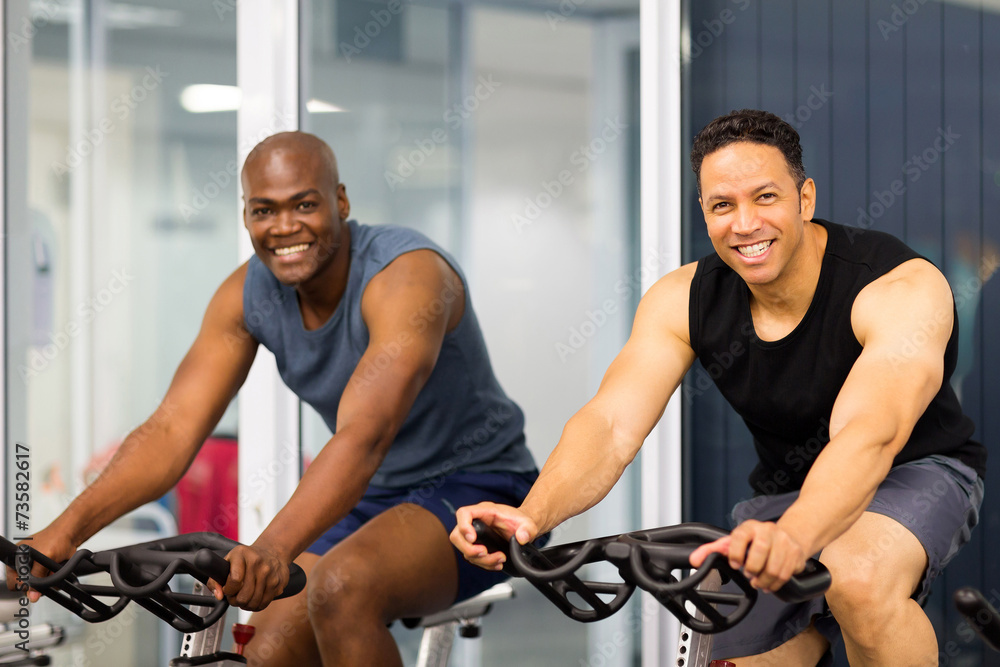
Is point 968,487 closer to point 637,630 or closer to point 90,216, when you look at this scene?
point 637,630

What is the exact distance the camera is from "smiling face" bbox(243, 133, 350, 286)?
6.88 ft

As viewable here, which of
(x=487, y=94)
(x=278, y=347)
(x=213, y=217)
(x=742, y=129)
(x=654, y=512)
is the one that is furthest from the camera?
(x=213, y=217)

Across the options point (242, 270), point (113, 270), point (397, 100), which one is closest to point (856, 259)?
point (242, 270)

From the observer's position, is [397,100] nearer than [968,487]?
No

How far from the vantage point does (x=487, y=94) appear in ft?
9.55

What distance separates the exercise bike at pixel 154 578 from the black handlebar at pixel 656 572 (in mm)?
420

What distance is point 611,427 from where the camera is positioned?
1.72 meters

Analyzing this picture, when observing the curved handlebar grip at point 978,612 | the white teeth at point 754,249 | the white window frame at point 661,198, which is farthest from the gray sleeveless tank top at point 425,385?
the curved handlebar grip at point 978,612

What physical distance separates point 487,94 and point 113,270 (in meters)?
1.45

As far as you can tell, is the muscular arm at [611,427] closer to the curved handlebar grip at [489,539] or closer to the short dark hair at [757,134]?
the curved handlebar grip at [489,539]

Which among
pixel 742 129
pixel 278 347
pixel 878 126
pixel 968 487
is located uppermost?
pixel 878 126

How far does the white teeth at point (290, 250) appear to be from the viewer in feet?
6.91

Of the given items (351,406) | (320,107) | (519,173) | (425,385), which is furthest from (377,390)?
(320,107)

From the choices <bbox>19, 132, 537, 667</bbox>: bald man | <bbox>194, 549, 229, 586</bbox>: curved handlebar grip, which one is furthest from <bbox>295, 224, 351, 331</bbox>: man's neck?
<bbox>194, 549, 229, 586</bbox>: curved handlebar grip
